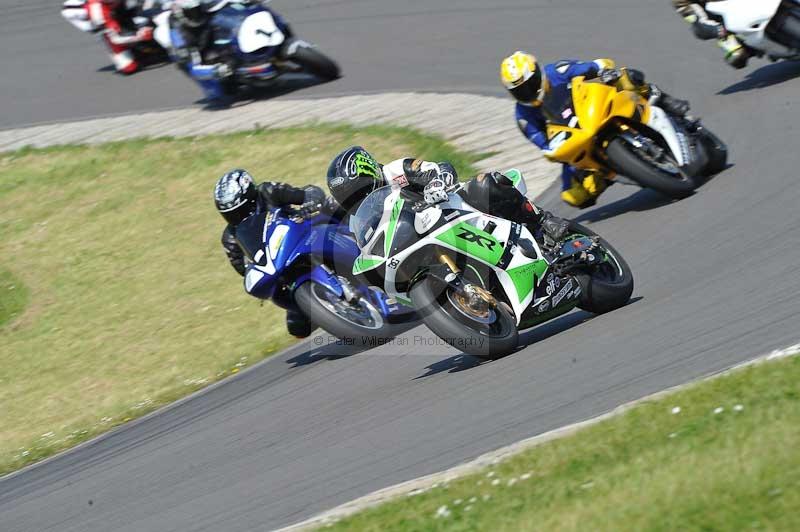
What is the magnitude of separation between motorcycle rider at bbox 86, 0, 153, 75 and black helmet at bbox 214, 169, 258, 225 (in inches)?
431

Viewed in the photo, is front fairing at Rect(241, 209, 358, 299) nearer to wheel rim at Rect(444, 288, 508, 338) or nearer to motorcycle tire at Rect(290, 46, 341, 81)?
wheel rim at Rect(444, 288, 508, 338)

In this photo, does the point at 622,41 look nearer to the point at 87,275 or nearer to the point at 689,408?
the point at 87,275

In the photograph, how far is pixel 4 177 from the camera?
17.8 meters

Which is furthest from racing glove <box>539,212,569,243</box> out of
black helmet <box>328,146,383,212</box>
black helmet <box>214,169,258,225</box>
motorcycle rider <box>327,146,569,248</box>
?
black helmet <box>214,169,258,225</box>

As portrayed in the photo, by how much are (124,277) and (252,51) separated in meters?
4.33

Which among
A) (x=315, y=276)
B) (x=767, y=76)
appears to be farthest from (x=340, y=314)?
(x=767, y=76)

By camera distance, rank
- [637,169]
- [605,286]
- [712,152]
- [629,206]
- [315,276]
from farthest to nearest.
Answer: [629,206] < [712,152] < [637,169] < [315,276] < [605,286]

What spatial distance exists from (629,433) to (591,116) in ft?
14.7

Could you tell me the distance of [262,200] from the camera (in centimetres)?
979

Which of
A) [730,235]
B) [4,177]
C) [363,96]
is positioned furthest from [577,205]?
[4,177]

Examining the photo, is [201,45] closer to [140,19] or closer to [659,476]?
[140,19]

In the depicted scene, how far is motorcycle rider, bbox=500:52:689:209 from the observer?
32.3 feet

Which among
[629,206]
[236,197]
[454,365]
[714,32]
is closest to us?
[454,365]

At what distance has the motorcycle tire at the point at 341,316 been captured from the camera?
9156 millimetres
